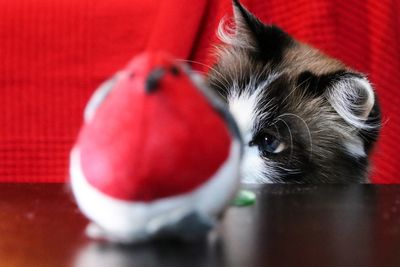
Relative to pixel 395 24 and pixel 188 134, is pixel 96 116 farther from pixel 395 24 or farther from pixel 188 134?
pixel 395 24

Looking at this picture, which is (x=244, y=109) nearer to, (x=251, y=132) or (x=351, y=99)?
(x=251, y=132)

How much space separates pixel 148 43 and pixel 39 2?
24 cm

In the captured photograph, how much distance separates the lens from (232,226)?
0.48m

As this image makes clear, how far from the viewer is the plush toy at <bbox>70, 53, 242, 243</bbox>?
37 cm

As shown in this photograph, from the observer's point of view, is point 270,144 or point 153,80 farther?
point 270,144

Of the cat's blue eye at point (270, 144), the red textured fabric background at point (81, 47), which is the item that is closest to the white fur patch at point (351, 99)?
the cat's blue eye at point (270, 144)

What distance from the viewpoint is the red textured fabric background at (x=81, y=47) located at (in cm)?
123

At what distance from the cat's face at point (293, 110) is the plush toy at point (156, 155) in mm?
358

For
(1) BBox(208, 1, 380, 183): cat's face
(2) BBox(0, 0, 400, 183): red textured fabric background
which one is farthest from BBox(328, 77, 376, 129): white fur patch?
(2) BBox(0, 0, 400, 183): red textured fabric background

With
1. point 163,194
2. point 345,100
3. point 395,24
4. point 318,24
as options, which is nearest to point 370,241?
point 163,194

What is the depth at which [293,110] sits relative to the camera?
0.84 m

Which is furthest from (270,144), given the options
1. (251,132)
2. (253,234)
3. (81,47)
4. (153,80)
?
(81,47)

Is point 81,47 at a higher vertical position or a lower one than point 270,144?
lower

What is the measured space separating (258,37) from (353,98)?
0.18 m
